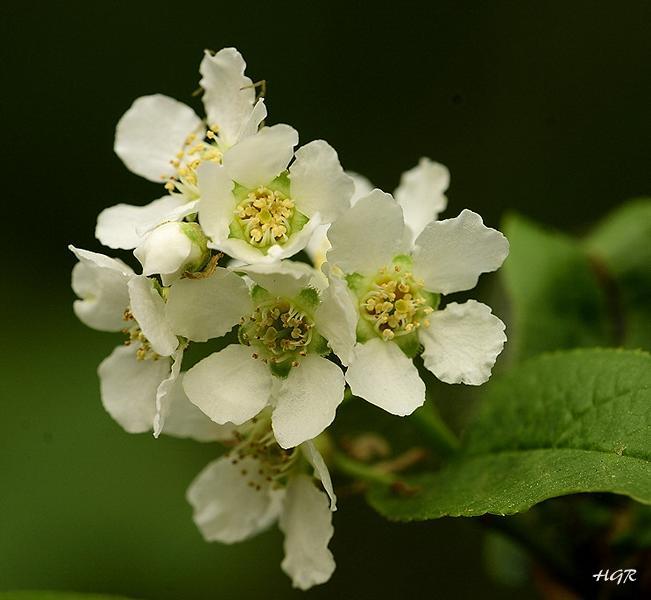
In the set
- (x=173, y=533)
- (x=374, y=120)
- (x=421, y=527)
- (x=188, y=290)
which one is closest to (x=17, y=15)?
(x=374, y=120)

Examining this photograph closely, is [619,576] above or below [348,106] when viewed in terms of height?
below

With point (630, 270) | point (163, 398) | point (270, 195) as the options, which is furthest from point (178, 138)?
point (630, 270)

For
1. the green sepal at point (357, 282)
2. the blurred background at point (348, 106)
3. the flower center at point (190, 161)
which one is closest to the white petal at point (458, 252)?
the green sepal at point (357, 282)

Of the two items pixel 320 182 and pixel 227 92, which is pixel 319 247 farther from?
pixel 320 182

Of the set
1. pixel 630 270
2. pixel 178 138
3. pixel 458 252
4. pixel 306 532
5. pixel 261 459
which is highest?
pixel 630 270

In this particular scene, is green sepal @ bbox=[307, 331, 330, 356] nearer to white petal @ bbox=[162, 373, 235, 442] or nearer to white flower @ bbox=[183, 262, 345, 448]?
white flower @ bbox=[183, 262, 345, 448]

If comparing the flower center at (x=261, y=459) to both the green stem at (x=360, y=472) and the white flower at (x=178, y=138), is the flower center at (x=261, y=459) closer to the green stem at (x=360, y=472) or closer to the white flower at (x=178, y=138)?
the green stem at (x=360, y=472)
